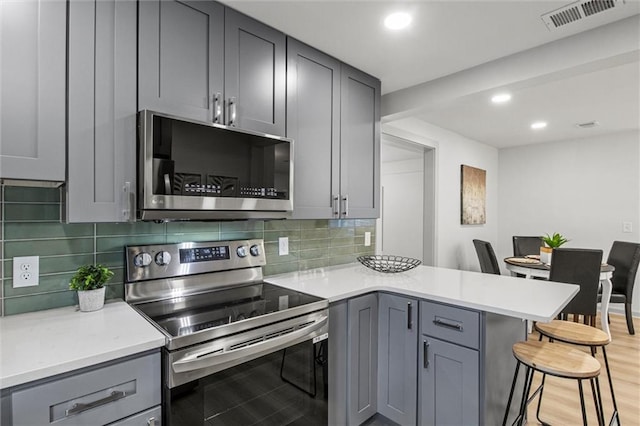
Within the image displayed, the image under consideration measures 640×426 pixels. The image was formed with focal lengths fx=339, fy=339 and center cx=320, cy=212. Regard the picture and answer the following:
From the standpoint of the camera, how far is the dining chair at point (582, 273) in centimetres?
300

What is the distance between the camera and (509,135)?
4535mm

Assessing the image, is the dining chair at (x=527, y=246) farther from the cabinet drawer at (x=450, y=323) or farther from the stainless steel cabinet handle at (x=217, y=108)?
the stainless steel cabinet handle at (x=217, y=108)

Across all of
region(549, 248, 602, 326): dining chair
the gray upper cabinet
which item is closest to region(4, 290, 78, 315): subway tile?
the gray upper cabinet

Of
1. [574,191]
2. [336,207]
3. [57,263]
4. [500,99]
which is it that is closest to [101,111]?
[57,263]

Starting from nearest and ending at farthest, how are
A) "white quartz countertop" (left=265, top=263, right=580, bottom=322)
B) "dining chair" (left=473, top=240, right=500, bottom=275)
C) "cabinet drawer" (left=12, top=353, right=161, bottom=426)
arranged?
"cabinet drawer" (left=12, top=353, right=161, bottom=426) → "white quartz countertop" (left=265, top=263, right=580, bottom=322) → "dining chair" (left=473, top=240, right=500, bottom=275)

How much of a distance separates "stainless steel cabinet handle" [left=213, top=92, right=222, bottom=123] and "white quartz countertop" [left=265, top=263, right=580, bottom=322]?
97 centimetres

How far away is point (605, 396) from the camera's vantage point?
240cm

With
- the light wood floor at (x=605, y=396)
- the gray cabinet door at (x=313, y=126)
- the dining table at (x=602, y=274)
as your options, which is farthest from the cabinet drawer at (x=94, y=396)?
the dining table at (x=602, y=274)

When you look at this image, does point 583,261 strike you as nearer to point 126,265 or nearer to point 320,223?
point 320,223

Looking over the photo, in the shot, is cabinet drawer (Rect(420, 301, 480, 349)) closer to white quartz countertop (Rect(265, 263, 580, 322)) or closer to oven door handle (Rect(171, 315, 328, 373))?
white quartz countertop (Rect(265, 263, 580, 322))

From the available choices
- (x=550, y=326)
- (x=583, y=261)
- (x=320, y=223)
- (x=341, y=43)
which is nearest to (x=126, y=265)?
(x=320, y=223)

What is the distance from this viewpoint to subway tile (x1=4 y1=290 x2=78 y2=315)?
4.40ft

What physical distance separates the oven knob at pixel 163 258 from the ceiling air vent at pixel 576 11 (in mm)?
2240

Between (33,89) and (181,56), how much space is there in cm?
57
